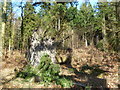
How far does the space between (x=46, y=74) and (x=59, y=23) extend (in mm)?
10668

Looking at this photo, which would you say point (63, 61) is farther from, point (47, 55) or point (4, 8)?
point (4, 8)

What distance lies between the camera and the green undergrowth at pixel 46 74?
6809 millimetres

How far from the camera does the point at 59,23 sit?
56.2 ft

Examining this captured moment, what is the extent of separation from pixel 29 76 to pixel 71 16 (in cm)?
2246

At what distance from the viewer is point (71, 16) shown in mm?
28156

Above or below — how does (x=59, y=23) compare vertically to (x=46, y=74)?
above

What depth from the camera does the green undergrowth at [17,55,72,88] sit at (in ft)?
22.3

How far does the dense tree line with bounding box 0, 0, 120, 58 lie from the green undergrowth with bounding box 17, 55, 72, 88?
6.04 ft

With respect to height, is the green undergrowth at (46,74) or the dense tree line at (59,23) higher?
the dense tree line at (59,23)

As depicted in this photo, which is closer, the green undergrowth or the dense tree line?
the green undergrowth

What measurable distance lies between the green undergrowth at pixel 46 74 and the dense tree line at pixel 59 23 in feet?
6.04

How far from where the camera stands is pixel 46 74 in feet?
23.9

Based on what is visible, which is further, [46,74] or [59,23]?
[59,23]

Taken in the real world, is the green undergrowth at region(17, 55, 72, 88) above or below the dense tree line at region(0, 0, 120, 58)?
below
